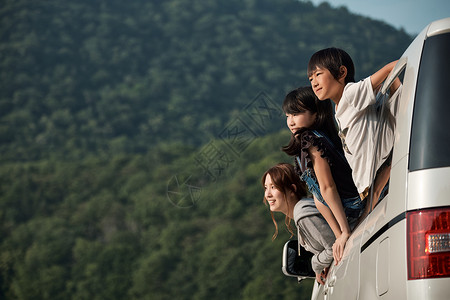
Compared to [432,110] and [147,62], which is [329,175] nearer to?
[432,110]

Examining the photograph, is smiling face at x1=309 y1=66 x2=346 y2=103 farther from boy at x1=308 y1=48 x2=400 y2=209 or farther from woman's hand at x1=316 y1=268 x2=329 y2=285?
woman's hand at x1=316 y1=268 x2=329 y2=285

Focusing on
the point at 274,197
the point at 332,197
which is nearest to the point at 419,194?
the point at 332,197

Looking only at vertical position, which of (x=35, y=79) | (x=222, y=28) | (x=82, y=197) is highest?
(x=222, y=28)

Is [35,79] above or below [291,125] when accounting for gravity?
above

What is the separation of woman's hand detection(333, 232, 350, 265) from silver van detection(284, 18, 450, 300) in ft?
1.23

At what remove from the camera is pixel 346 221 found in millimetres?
1752

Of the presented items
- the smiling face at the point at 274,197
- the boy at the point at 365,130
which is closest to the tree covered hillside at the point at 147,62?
the smiling face at the point at 274,197

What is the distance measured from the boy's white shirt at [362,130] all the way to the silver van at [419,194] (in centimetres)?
22

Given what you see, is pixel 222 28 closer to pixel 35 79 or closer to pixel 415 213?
pixel 35 79

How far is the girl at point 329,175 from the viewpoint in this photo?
1753 mm

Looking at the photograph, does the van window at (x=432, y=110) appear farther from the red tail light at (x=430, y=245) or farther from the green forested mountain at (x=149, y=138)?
the green forested mountain at (x=149, y=138)

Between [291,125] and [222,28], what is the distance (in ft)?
202

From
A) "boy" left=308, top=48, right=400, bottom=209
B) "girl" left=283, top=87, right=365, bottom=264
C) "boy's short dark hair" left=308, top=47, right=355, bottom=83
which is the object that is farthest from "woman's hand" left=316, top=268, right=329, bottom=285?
"boy's short dark hair" left=308, top=47, right=355, bottom=83

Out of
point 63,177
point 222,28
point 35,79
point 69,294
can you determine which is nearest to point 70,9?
point 35,79
